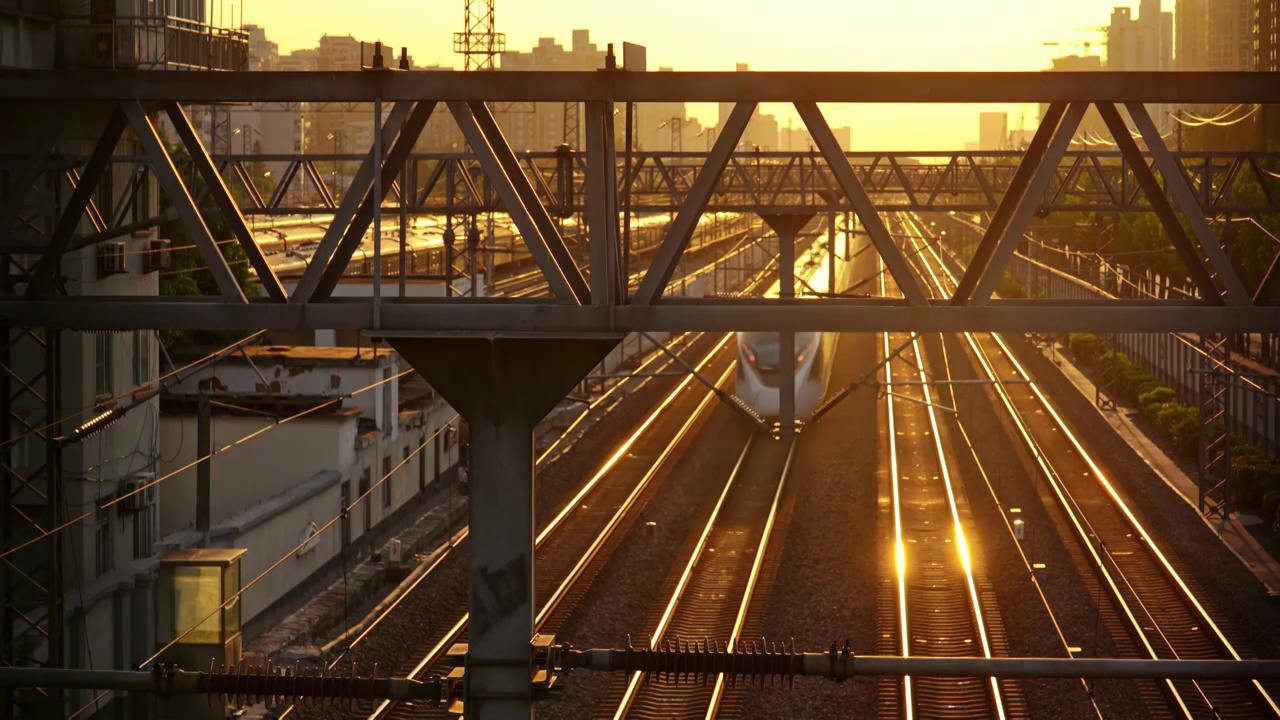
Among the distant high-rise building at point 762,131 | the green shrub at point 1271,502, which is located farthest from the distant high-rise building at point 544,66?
the green shrub at point 1271,502

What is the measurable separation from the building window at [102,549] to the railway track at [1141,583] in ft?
30.3

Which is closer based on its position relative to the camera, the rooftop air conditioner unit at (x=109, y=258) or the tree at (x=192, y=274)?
the rooftop air conditioner unit at (x=109, y=258)

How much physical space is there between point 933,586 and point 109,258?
28.3 ft

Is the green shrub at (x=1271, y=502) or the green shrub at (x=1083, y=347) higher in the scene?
the green shrub at (x=1083, y=347)

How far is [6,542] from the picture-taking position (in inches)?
306

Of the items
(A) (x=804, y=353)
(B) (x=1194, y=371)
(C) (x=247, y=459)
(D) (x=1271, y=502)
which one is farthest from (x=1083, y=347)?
(C) (x=247, y=459)

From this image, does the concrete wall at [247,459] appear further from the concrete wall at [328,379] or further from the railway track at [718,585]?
the railway track at [718,585]

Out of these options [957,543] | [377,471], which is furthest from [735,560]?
[377,471]

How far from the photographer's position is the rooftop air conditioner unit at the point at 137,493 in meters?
14.1

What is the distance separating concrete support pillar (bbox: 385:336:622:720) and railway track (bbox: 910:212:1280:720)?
3.83 m

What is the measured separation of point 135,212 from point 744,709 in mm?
7301

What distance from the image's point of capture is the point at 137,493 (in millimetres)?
14055

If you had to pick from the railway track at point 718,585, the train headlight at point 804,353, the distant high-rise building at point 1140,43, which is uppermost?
the distant high-rise building at point 1140,43

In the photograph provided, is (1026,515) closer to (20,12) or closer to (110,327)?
(20,12)
